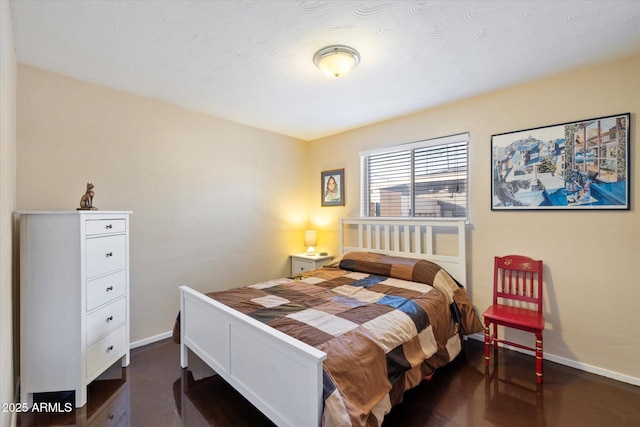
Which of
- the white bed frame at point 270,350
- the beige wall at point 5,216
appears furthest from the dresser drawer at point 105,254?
the white bed frame at point 270,350

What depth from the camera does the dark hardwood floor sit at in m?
1.80

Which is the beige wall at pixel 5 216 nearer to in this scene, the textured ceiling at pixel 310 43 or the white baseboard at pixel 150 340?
the textured ceiling at pixel 310 43

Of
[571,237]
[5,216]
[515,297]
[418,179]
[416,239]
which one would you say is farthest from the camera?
[418,179]

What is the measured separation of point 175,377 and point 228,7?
8.64 ft

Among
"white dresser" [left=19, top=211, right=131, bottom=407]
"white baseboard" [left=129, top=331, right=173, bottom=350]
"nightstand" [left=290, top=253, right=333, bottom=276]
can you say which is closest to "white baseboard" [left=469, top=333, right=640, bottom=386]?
"nightstand" [left=290, top=253, right=333, bottom=276]

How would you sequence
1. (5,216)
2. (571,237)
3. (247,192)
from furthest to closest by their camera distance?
(247,192) → (571,237) → (5,216)

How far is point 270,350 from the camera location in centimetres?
158

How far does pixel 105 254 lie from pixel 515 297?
3.41m

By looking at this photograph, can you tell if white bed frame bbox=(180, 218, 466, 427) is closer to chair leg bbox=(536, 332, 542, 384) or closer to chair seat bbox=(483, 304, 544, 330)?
chair seat bbox=(483, 304, 544, 330)

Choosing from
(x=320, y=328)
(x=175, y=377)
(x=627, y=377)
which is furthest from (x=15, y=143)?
(x=627, y=377)

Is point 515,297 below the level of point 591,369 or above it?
above

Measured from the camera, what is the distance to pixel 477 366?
95.9 inches

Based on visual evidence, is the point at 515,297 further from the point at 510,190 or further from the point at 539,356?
the point at 510,190

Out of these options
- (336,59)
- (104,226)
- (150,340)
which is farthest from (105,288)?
(336,59)
